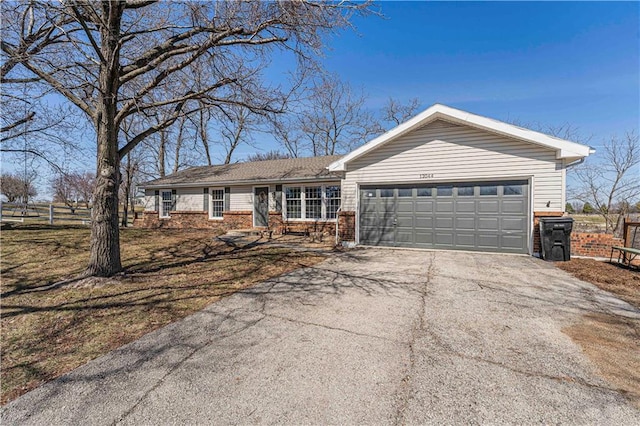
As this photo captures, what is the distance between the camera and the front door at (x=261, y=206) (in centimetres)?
1369

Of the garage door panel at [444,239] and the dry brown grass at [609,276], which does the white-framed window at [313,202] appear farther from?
the dry brown grass at [609,276]

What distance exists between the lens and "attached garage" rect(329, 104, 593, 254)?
26.3ft

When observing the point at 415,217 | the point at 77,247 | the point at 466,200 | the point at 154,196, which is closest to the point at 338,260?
the point at 415,217

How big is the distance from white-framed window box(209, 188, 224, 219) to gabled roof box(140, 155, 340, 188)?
1.89 feet

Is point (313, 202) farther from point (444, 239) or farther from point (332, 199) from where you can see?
point (444, 239)

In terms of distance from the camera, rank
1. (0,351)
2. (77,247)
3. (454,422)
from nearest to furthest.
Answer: (454,422)
(0,351)
(77,247)

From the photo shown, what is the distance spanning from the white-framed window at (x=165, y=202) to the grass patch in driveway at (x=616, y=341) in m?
17.7

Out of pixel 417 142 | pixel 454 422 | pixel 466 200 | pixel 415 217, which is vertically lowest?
pixel 454 422

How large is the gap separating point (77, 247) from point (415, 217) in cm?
1127

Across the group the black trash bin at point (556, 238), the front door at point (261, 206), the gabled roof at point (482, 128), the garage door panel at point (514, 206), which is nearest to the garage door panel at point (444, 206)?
the garage door panel at point (514, 206)

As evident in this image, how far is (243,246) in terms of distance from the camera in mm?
10039

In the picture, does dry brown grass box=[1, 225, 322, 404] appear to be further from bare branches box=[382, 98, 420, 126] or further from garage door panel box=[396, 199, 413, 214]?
bare branches box=[382, 98, 420, 126]

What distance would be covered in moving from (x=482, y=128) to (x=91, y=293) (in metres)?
10.6

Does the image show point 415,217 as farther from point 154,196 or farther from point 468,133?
point 154,196
